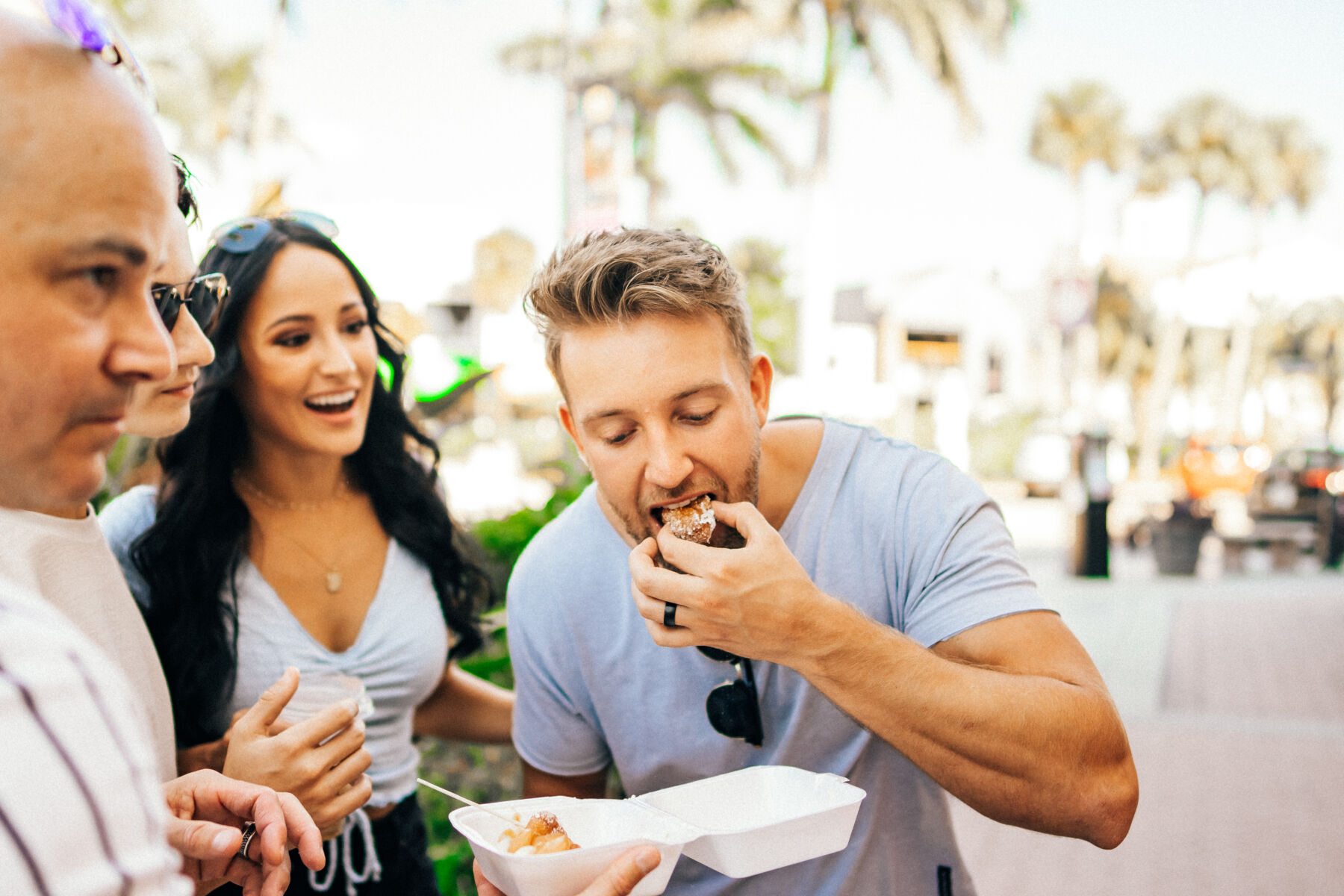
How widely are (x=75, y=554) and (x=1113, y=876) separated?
4.74 m

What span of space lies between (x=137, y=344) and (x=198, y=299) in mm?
1551

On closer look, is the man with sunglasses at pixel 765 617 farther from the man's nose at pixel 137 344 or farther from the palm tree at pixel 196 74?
the palm tree at pixel 196 74

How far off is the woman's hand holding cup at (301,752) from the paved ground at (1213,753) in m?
3.79

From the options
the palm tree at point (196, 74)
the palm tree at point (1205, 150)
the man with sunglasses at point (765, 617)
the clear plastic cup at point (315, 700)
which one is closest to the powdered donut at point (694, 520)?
the man with sunglasses at point (765, 617)

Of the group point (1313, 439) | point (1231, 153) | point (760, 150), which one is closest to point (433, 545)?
point (1313, 439)

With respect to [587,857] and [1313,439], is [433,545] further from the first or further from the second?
[1313,439]

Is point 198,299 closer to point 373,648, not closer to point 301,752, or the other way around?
point 373,648

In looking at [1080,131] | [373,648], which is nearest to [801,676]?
[373,648]

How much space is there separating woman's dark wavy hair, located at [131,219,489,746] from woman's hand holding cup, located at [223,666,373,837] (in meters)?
0.58

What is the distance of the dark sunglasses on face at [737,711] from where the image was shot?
2.17m

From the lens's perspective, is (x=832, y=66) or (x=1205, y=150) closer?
(x=832, y=66)

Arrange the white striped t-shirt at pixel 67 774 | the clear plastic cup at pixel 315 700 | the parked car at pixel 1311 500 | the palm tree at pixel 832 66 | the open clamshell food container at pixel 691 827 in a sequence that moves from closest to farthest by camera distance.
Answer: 1. the white striped t-shirt at pixel 67 774
2. the open clamshell food container at pixel 691 827
3. the clear plastic cup at pixel 315 700
4. the parked car at pixel 1311 500
5. the palm tree at pixel 832 66

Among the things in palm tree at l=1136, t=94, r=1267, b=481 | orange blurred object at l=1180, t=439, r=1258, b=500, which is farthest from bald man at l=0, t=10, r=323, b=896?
palm tree at l=1136, t=94, r=1267, b=481

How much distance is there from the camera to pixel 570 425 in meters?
2.50
